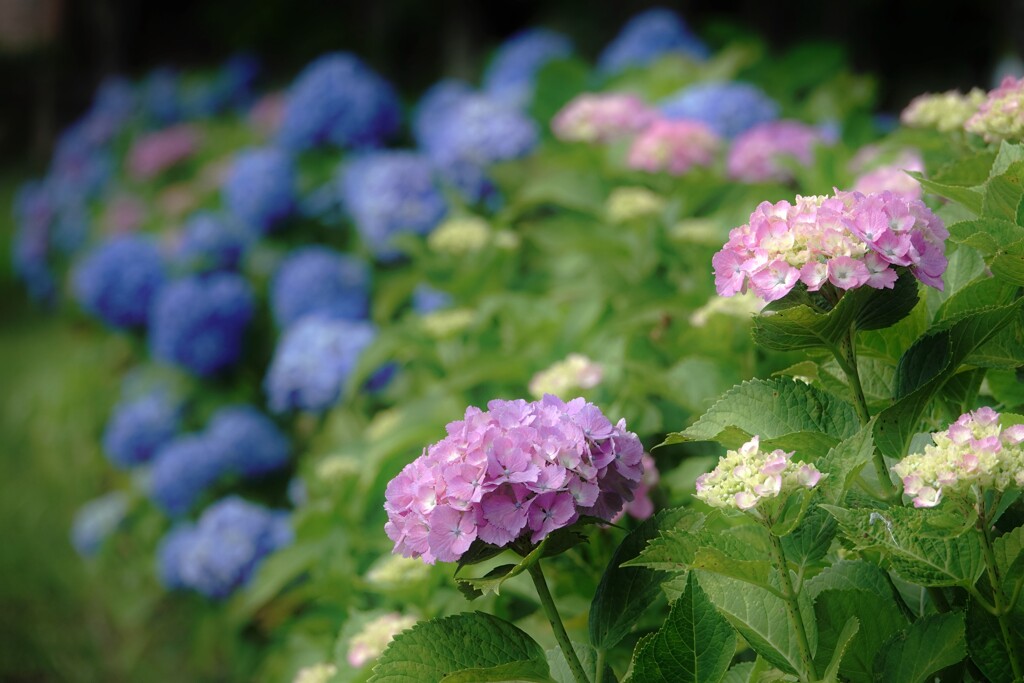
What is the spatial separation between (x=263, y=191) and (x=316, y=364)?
0.96 m

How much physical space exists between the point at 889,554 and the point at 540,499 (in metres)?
0.27

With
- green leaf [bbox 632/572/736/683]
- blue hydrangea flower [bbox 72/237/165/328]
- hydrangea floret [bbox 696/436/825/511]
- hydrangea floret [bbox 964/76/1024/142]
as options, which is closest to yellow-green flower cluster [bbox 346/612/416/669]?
green leaf [bbox 632/572/736/683]

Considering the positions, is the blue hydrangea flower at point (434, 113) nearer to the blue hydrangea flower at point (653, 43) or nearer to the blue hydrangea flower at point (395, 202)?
the blue hydrangea flower at point (395, 202)

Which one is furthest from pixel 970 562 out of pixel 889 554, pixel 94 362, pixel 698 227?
pixel 94 362

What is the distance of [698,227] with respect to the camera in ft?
5.96

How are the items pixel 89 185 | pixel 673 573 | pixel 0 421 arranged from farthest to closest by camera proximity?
1. pixel 89 185
2. pixel 0 421
3. pixel 673 573

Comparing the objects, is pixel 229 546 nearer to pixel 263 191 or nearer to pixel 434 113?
pixel 263 191

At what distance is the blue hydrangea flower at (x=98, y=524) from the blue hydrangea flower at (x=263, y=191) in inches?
37.0

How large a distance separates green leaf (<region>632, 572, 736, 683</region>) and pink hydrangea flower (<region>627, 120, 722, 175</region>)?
1.42 metres

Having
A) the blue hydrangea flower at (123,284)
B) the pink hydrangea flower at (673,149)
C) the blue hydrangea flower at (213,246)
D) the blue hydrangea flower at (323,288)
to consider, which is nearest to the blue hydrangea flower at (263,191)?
the blue hydrangea flower at (213,246)

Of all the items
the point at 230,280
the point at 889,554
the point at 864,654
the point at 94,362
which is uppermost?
the point at 889,554

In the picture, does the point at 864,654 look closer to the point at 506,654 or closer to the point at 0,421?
the point at 506,654

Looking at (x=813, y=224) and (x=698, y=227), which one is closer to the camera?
(x=813, y=224)

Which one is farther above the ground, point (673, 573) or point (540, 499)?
point (540, 499)
